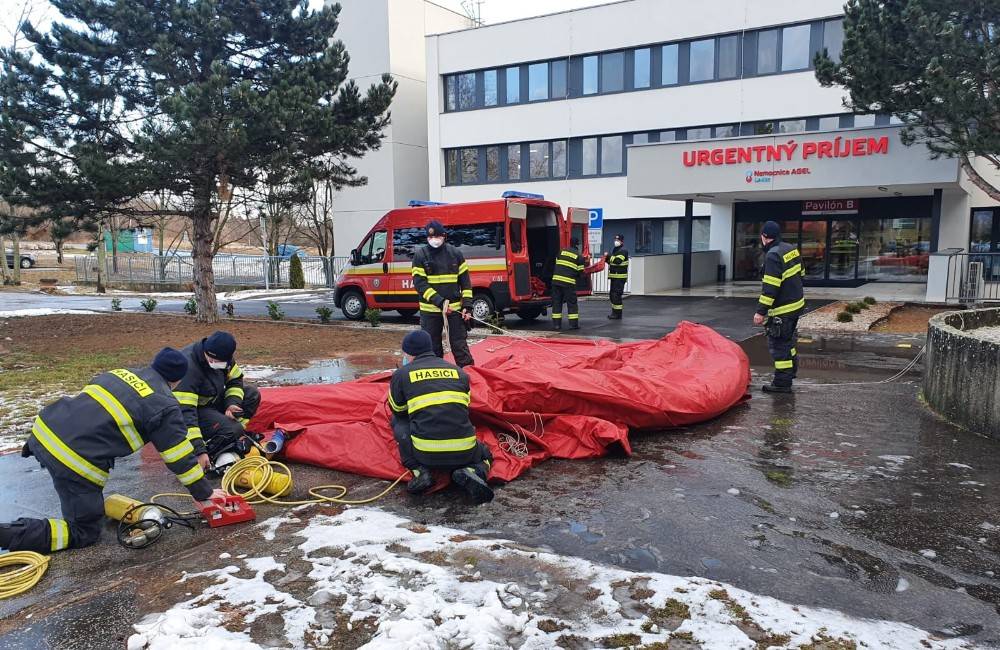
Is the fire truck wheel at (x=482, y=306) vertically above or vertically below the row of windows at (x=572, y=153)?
below

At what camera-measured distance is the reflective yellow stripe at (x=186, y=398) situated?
5449 mm

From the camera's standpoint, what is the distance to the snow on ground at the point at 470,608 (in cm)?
332

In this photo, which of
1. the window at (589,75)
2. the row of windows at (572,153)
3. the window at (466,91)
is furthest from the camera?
the window at (466,91)

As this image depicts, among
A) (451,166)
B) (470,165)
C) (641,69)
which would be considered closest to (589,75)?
(641,69)

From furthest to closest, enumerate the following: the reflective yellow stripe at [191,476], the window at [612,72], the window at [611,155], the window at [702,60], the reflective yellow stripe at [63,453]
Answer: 1. the window at [611,155]
2. the window at [612,72]
3. the window at [702,60]
4. the reflective yellow stripe at [191,476]
5. the reflective yellow stripe at [63,453]

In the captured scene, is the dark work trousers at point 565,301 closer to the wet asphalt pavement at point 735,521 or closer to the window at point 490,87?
the wet asphalt pavement at point 735,521

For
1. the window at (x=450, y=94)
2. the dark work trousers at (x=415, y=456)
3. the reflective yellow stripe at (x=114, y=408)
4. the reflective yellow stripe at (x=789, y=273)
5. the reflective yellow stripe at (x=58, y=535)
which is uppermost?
the window at (x=450, y=94)

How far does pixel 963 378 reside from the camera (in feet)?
22.7

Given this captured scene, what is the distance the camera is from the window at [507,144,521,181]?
30.2 m

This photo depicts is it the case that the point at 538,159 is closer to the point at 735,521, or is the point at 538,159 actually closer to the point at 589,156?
the point at 589,156

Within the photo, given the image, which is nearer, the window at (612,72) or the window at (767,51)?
the window at (767,51)

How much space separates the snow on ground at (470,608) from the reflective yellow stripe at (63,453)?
97cm

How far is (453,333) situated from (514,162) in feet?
73.1

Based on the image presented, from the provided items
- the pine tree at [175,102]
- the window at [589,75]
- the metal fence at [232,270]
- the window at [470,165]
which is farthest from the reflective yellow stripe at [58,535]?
the window at [470,165]
